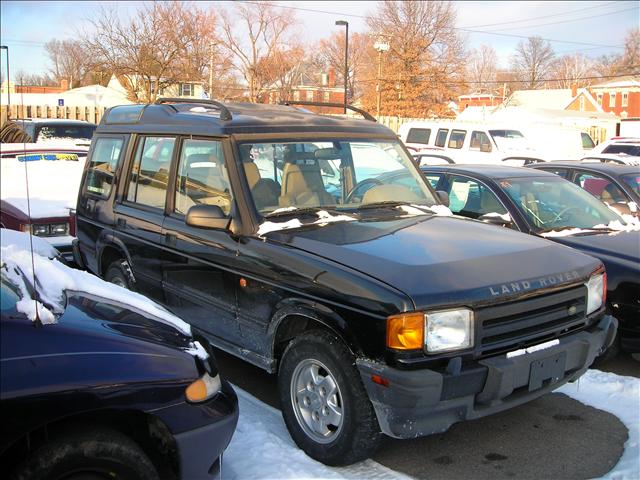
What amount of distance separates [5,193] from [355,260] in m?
1.76

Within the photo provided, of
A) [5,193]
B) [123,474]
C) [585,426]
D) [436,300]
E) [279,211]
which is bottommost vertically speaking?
[585,426]

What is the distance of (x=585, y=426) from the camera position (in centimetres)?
411

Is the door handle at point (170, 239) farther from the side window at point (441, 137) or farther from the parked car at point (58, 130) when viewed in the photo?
the side window at point (441, 137)

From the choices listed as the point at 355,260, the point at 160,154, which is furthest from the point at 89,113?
the point at 355,260

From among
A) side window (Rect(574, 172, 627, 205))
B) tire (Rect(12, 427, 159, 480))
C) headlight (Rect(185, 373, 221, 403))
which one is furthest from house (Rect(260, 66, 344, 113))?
tire (Rect(12, 427, 159, 480))

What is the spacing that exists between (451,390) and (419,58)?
43.6 meters

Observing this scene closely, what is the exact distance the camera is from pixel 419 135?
1911cm

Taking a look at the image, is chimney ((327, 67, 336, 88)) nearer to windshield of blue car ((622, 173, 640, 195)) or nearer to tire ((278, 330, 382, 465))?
windshield of blue car ((622, 173, 640, 195))

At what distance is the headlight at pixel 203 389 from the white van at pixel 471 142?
14.1 meters

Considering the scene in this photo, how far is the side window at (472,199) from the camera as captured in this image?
20.0 ft

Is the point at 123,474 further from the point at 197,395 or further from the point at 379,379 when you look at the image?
the point at 379,379

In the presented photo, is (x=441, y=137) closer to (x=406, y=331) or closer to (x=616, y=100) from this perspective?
(x=406, y=331)

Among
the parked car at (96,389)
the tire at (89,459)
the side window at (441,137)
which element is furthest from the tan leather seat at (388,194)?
the side window at (441,137)

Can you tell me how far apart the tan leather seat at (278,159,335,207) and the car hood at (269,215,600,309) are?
1.23 feet
